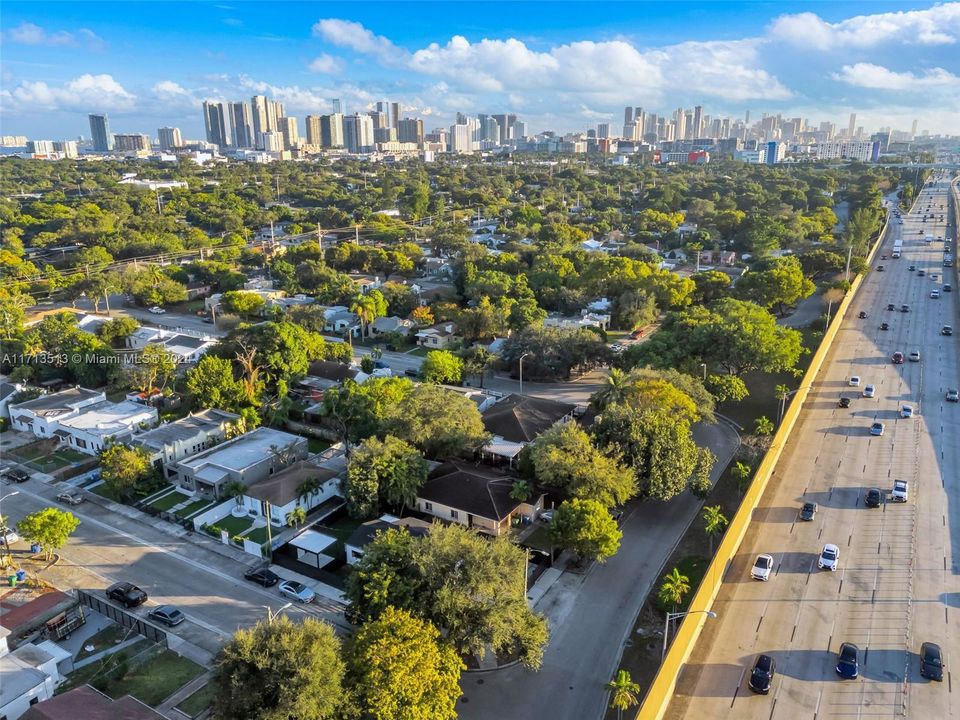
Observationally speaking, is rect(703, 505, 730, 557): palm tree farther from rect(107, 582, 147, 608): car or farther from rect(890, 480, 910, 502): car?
rect(107, 582, 147, 608): car

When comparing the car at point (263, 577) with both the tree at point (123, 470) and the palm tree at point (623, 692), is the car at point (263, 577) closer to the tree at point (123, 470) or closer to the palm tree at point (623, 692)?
the tree at point (123, 470)

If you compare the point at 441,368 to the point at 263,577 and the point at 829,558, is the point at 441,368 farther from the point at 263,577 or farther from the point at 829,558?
the point at 829,558

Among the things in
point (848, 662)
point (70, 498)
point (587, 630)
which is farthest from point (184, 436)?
point (848, 662)

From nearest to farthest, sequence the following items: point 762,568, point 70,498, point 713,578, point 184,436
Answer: point 713,578
point 762,568
point 70,498
point 184,436

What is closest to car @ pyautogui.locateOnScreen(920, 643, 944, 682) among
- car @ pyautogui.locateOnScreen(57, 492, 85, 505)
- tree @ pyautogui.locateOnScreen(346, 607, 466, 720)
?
tree @ pyautogui.locateOnScreen(346, 607, 466, 720)

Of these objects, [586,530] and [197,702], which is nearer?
[197,702]

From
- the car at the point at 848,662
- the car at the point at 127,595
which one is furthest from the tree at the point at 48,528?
the car at the point at 848,662
